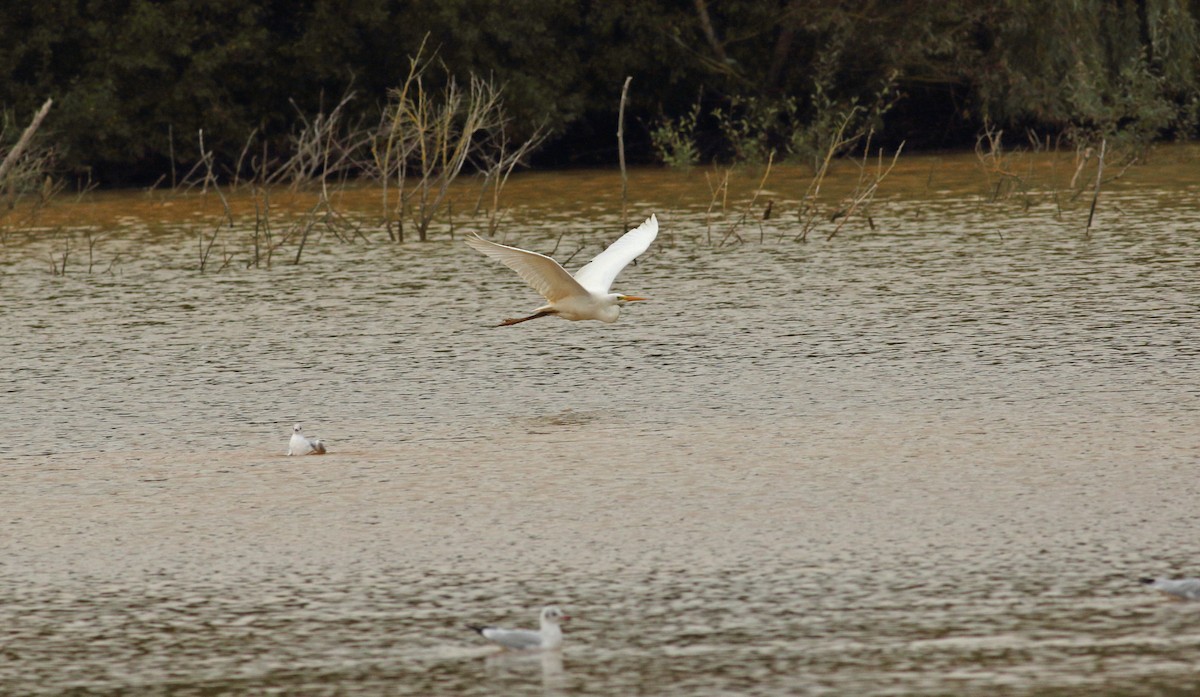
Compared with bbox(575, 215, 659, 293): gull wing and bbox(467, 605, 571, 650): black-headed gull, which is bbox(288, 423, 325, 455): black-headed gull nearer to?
bbox(575, 215, 659, 293): gull wing

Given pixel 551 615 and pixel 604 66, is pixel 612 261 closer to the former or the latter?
pixel 551 615

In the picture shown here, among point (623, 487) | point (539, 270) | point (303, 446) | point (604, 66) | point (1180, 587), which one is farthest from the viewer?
point (604, 66)

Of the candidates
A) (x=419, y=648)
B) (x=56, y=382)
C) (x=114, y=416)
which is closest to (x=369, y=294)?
(x=56, y=382)

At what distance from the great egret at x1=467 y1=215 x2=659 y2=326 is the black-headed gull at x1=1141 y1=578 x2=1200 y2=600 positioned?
3105 mm

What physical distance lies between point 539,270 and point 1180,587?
3.56m

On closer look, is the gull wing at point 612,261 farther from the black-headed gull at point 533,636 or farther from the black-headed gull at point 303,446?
the black-headed gull at point 533,636

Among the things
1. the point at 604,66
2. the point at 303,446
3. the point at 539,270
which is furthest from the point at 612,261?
the point at 604,66

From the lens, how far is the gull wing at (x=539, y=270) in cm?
677

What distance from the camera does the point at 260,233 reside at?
14648 millimetres

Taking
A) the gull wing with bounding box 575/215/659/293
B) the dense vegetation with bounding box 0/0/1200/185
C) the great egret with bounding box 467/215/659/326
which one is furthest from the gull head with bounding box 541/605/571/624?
the dense vegetation with bounding box 0/0/1200/185

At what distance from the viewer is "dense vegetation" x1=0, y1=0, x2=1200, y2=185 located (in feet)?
68.8

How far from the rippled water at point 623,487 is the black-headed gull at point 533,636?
0.14ft

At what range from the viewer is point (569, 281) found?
7258 millimetres

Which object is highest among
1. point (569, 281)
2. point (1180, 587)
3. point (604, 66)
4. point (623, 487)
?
point (604, 66)
